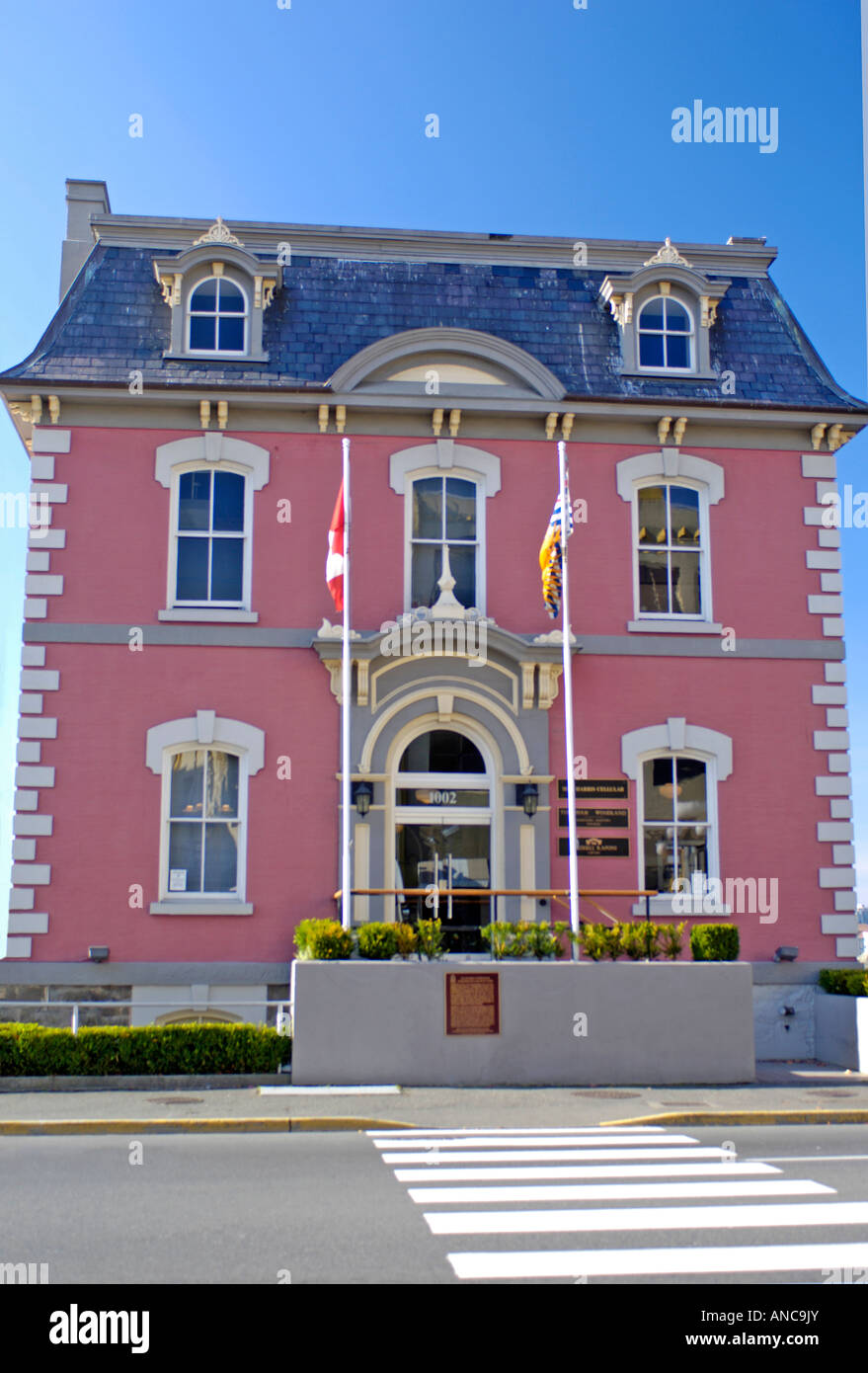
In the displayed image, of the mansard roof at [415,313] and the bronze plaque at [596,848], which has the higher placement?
the mansard roof at [415,313]

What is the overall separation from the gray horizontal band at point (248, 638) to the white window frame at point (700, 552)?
0.35 meters

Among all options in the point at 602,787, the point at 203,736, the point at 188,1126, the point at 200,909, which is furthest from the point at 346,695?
the point at 188,1126

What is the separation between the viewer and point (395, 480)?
60.4 feet

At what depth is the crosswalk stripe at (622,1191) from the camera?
27.8ft

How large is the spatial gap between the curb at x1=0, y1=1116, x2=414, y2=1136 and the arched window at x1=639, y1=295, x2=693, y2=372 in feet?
39.9

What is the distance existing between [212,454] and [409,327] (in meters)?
3.48

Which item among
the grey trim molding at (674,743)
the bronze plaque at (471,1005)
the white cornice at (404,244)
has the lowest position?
the bronze plaque at (471,1005)

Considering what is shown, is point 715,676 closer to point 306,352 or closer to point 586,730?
point 586,730

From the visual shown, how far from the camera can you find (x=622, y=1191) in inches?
344

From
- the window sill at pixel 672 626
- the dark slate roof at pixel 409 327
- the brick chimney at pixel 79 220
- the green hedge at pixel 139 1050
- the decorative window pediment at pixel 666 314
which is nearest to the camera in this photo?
the green hedge at pixel 139 1050

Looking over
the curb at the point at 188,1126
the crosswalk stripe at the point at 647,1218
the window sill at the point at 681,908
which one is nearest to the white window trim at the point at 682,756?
the window sill at the point at 681,908

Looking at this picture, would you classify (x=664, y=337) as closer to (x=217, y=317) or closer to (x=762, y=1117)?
(x=217, y=317)

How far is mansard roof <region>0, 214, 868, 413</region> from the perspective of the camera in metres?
18.6

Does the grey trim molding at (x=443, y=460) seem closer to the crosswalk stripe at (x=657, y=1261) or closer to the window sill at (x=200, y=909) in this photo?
the window sill at (x=200, y=909)
